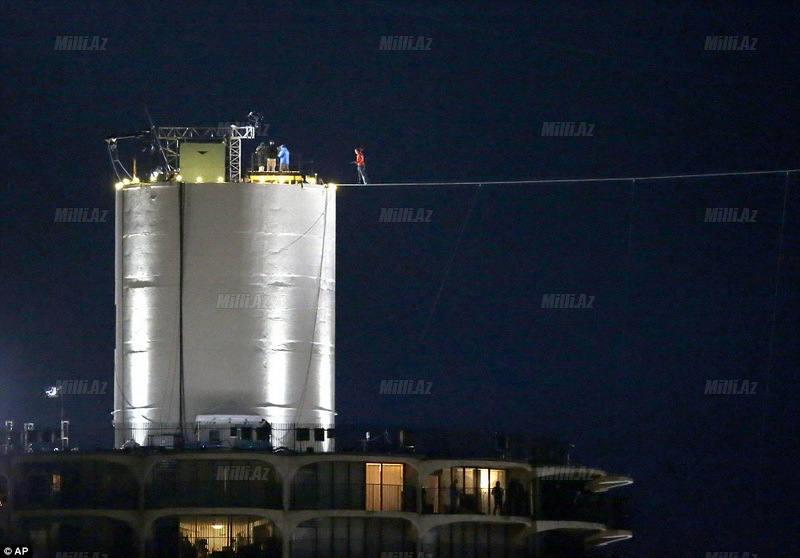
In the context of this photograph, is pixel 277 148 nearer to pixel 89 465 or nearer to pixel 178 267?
pixel 178 267

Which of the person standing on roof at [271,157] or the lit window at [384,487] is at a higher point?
the person standing on roof at [271,157]

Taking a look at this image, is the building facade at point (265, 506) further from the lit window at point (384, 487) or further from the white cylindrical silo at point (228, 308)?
the white cylindrical silo at point (228, 308)

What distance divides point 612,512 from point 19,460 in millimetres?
24642

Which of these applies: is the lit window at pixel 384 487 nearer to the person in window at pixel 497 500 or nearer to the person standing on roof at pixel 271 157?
the person in window at pixel 497 500

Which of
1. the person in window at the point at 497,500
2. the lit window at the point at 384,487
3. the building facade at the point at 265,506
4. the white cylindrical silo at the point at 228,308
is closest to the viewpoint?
the building facade at the point at 265,506

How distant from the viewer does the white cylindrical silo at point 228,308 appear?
109m

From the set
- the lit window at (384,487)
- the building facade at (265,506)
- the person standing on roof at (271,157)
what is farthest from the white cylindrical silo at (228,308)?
the lit window at (384,487)

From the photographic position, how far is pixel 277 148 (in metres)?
112

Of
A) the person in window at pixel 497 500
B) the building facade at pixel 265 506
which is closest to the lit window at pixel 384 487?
the building facade at pixel 265 506

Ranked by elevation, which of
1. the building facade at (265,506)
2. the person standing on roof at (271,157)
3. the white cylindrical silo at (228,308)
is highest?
the person standing on roof at (271,157)

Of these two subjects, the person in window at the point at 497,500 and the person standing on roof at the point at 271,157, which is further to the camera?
the person standing on roof at the point at 271,157

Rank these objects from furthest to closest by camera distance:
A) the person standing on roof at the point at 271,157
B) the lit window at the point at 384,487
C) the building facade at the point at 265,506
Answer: the person standing on roof at the point at 271,157
the lit window at the point at 384,487
the building facade at the point at 265,506

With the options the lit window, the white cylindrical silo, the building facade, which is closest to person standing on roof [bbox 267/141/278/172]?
the white cylindrical silo

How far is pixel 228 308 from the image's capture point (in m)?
110
